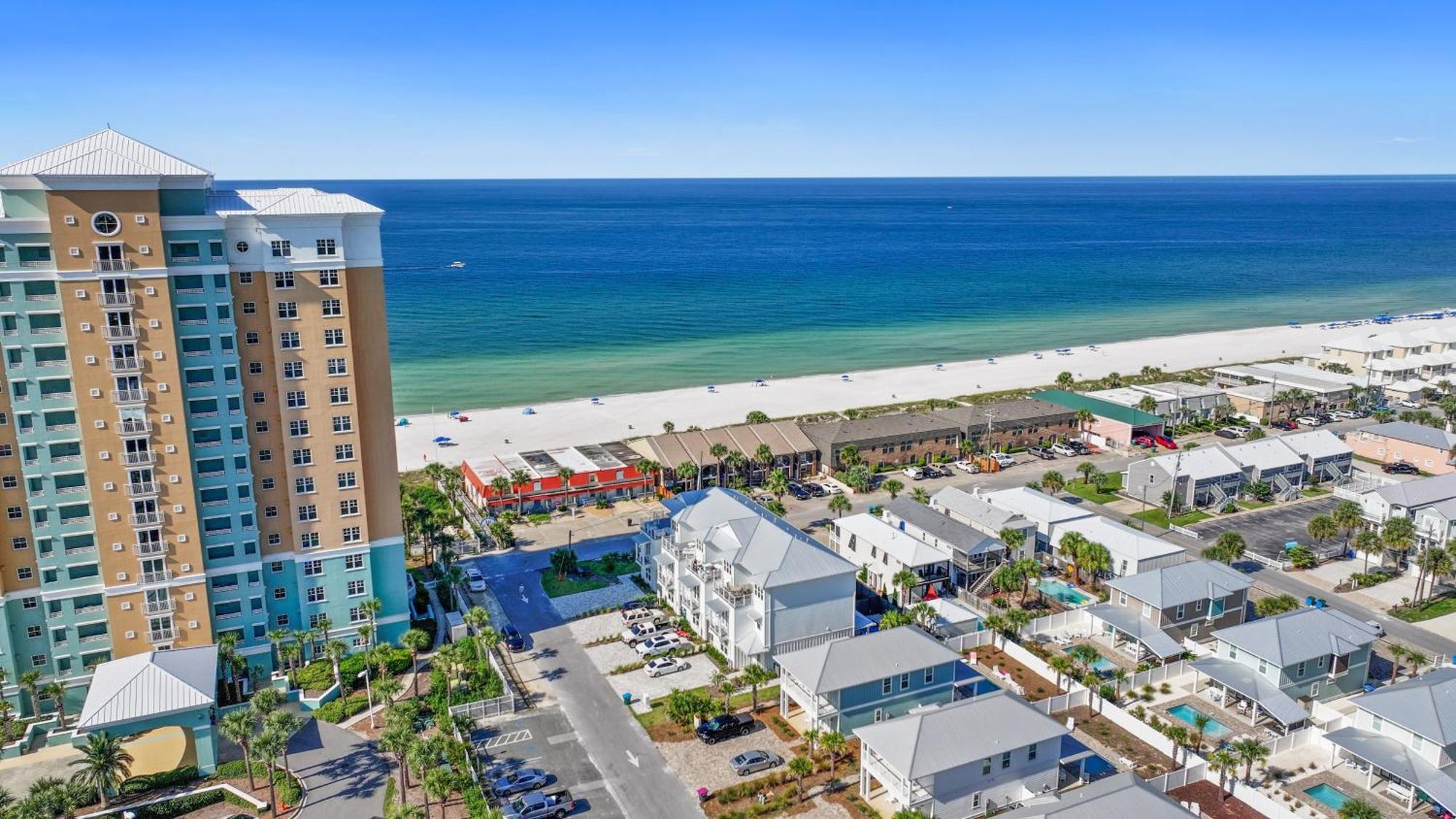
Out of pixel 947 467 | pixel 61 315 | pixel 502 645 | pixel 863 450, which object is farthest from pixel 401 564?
pixel 947 467

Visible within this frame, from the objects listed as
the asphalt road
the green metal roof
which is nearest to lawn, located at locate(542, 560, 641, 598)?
the asphalt road

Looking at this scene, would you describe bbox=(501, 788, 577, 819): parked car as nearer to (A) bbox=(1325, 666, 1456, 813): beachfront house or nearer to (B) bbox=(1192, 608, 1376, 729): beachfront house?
(B) bbox=(1192, 608, 1376, 729): beachfront house

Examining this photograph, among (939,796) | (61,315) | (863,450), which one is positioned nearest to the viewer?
(939,796)

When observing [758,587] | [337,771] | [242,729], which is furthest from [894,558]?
[242,729]

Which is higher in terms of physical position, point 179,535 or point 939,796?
point 179,535

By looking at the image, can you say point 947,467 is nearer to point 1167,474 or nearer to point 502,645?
point 1167,474

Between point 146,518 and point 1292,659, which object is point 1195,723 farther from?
point 146,518
